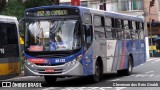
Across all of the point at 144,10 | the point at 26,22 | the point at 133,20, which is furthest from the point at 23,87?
the point at 144,10

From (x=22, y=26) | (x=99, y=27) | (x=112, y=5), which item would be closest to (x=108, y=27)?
(x=99, y=27)

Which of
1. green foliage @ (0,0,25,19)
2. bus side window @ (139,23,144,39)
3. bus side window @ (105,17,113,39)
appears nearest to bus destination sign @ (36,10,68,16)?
bus side window @ (105,17,113,39)

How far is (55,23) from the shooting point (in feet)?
54.0

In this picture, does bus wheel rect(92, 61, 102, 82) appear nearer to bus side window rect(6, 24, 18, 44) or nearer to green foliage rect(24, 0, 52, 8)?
bus side window rect(6, 24, 18, 44)

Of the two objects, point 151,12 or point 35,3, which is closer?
point 35,3

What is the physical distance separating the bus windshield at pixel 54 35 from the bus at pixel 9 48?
106 centimetres

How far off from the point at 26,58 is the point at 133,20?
351 inches

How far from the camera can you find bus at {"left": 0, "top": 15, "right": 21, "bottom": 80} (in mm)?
16969

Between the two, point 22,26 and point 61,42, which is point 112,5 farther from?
point 61,42

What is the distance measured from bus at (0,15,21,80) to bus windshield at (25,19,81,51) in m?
1.06

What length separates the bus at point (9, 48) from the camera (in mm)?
16969

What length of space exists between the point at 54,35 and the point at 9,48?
93.7 inches

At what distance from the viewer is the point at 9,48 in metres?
17.6

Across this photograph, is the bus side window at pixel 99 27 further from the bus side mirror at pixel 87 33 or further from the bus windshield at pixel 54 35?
the bus windshield at pixel 54 35
